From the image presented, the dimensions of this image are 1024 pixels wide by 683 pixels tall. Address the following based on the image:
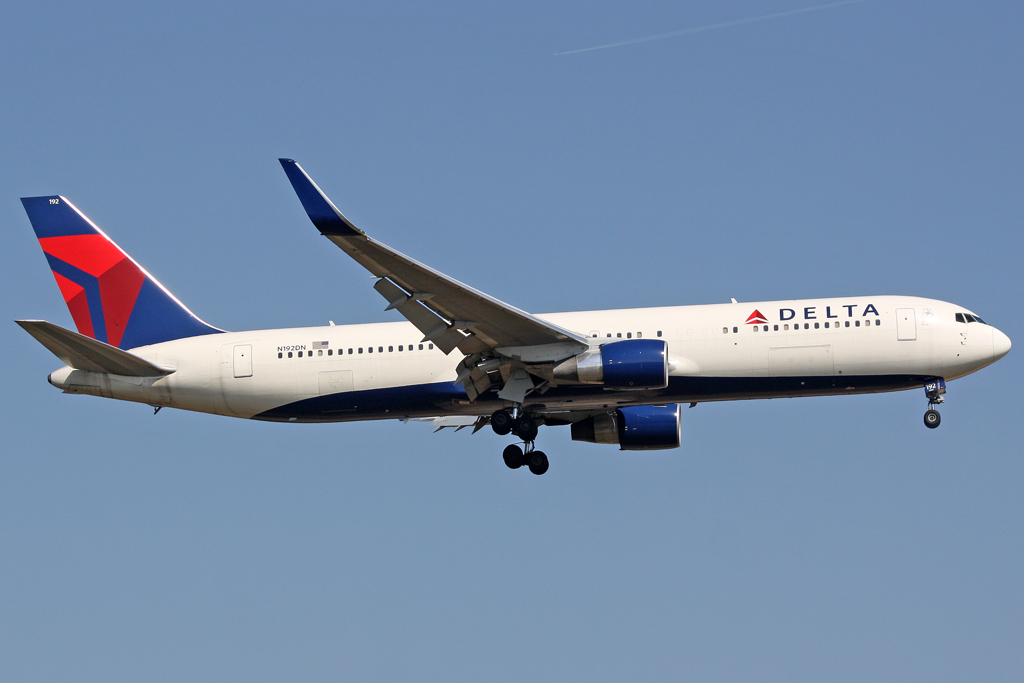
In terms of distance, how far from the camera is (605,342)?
3472cm

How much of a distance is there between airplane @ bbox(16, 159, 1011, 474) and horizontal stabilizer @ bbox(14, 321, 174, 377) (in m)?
0.06

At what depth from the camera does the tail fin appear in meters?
38.7

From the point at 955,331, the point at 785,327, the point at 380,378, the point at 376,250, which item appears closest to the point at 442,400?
the point at 380,378

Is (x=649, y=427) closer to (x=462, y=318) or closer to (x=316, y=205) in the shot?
(x=462, y=318)

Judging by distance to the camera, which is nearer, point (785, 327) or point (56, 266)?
point (785, 327)

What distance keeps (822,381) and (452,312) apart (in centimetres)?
1089

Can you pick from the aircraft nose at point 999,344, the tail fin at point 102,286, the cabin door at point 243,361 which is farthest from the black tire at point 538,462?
the aircraft nose at point 999,344

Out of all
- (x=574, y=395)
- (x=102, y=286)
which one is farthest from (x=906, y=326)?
(x=102, y=286)

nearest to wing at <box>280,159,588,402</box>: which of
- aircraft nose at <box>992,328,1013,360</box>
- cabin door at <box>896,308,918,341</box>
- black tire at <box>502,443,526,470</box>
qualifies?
black tire at <box>502,443,526,470</box>

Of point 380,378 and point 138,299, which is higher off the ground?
point 138,299

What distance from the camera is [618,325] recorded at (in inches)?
1410

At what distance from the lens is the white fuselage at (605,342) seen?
34.9m

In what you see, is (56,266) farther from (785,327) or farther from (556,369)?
(785,327)

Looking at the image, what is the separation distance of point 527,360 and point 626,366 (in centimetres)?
288
